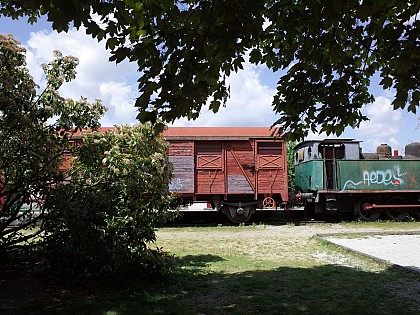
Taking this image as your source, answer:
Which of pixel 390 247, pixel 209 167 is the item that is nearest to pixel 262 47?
pixel 390 247

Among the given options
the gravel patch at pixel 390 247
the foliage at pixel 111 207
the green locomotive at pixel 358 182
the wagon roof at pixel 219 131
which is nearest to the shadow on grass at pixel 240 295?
the foliage at pixel 111 207

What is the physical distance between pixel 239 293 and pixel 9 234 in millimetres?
3962

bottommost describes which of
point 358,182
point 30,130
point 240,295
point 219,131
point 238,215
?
point 240,295

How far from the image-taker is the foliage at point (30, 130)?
5.72 metres

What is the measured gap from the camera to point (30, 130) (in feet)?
19.7

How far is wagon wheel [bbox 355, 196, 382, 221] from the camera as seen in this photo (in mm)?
15633

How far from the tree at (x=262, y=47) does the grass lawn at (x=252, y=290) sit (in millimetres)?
2262

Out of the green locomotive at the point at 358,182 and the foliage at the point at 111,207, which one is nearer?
the foliage at the point at 111,207

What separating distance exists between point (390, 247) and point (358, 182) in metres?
6.07

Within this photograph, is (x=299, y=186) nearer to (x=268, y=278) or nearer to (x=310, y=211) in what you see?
(x=310, y=211)

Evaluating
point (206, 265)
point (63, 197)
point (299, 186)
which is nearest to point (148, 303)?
point (63, 197)

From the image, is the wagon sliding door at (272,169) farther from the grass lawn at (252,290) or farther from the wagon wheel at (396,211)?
the grass lawn at (252,290)

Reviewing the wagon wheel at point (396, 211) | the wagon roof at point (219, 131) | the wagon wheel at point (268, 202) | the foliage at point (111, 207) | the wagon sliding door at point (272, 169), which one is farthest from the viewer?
the wagon roof at point (219, 131)

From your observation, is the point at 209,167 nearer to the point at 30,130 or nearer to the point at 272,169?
the point at 272,169
